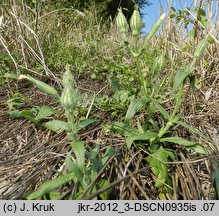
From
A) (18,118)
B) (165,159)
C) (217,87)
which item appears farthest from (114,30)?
(165,159)

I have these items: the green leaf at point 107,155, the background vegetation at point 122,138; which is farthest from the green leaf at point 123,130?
the green leaf at point 107,155

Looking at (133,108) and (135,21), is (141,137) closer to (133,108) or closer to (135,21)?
(133,108)

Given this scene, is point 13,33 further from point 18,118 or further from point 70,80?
point 70,80

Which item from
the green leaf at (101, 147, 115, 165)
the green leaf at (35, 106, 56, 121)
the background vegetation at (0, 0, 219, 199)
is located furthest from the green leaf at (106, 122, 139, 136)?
the green leaf at (35, 106, 56, 121)

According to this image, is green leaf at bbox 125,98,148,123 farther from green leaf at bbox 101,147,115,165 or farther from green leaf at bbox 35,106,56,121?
green leaf at bbox 35,106,56,121

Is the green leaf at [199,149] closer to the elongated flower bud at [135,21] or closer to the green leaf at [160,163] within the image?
the green leaf at [160,163]

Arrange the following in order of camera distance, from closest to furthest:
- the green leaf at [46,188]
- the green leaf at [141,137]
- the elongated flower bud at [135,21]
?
the green leaf at [46,188]
the green leaf at [141,137]
the elongated flower bud at [135,21]

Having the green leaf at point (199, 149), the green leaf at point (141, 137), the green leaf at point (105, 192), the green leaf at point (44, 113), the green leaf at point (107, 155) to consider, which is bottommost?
the green leaf at point (105, 192)

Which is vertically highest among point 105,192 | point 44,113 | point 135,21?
point 135,21

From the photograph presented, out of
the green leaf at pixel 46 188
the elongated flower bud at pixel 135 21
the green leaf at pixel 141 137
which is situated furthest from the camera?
the elongated flower bud at pixel 135 21

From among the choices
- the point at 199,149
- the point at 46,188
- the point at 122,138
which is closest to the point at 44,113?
the point at 122,138

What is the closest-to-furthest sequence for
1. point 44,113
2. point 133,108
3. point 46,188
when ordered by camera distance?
point 46,188, point 133,108, point 44,113

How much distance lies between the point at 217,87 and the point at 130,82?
0.40 metres

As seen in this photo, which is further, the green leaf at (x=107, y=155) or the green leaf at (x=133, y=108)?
the green leaf at (x=133, y=108)
